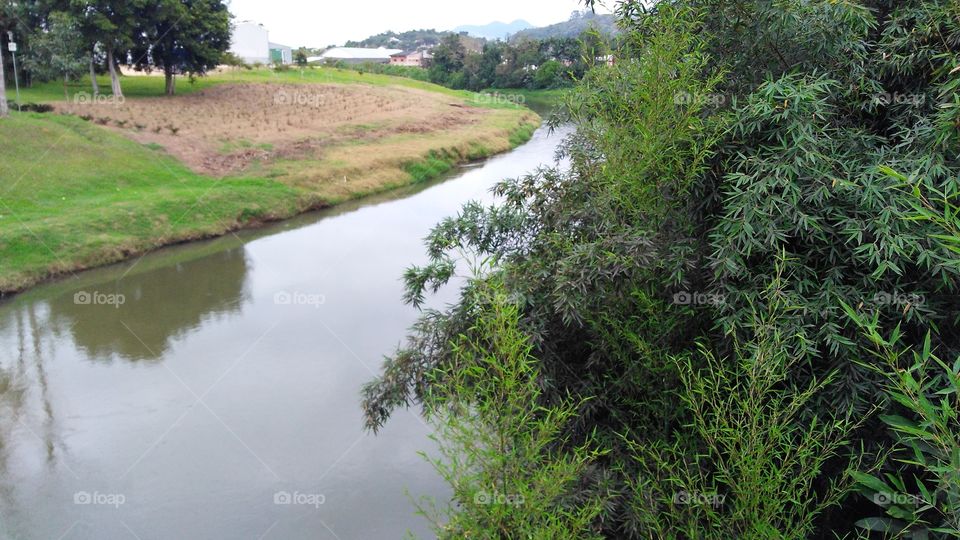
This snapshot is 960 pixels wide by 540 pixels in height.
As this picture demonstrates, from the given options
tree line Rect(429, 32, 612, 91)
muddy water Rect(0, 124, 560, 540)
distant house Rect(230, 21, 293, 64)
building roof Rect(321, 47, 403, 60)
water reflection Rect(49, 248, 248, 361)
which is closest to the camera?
muddy water Rect(0, 124, 560, 540)

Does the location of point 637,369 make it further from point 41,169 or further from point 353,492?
point 41,169

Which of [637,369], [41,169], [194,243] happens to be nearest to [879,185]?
[637,369]

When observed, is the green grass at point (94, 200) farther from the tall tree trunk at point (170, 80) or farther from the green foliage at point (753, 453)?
the green foliage at point (753, 453)

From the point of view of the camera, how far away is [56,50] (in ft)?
79.2

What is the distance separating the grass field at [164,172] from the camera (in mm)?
16703

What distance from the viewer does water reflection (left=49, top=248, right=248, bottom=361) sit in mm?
12703

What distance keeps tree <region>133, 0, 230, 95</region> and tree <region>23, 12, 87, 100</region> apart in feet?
11.7

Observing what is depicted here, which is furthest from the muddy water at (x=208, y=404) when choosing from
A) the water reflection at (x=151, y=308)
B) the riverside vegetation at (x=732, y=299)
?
the riverside vegetation at (x=732, y=299)

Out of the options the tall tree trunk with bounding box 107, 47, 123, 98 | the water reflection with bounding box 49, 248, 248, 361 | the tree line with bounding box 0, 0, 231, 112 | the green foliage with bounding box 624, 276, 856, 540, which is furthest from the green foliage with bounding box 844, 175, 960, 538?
the tall tree trunk with bounding box 107, 47, 123, 98

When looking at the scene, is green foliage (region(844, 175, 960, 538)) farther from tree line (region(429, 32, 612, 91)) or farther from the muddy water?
tree line (region(429, 32, 612, 91))

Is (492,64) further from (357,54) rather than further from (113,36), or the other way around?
(113,36)

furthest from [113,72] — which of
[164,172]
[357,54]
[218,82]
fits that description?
[357,54]

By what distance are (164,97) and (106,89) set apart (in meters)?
2.38

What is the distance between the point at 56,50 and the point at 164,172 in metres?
6.39
